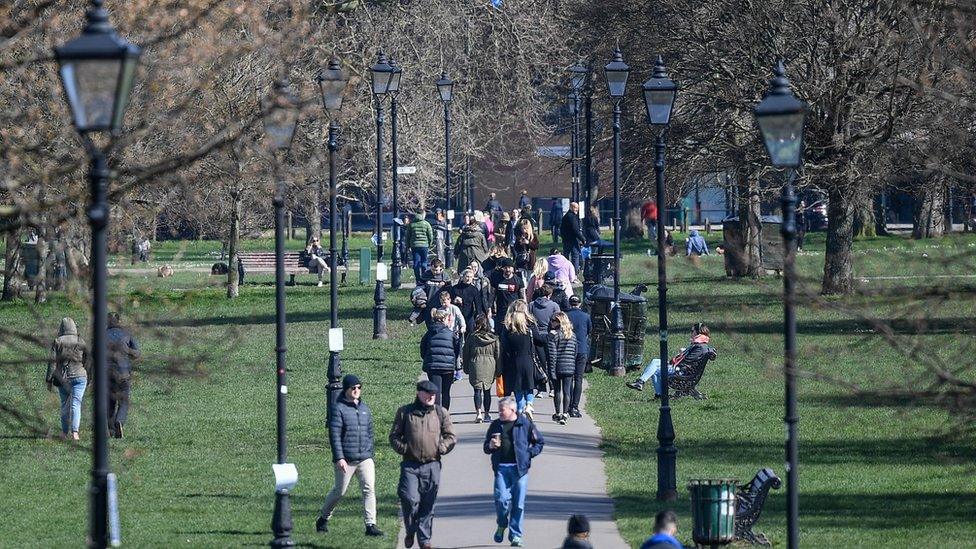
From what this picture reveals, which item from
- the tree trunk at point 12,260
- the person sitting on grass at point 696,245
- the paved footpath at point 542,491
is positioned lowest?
the paved footpath at point 542,491

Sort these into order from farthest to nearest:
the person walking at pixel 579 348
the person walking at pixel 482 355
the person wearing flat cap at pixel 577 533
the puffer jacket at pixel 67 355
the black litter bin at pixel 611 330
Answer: the black litter bin at pixel 611 330 < the person walking at pixel 579 348 < the person walking at pixel 482 355 < the puffer jacket at pixel 67 355 < the person wearing flat cap at pixel 577 533

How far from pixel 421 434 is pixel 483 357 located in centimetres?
679

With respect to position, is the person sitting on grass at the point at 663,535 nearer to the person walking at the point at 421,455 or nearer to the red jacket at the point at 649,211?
the person walking at the point at 421,455

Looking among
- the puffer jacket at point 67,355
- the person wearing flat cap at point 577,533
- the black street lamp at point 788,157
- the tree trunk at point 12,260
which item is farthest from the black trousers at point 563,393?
the person wearing flat cap at point 577,533

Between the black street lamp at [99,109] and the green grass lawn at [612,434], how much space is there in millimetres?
2380

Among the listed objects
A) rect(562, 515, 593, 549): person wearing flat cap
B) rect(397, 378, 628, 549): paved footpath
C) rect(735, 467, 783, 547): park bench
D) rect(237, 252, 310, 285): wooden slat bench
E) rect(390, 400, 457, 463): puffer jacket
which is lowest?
rect(397, 378, 628, 549): paved footpath

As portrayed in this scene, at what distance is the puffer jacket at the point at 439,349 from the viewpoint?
21.3 metres

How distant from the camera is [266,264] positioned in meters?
51.1

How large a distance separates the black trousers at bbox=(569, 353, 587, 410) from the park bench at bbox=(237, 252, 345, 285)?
25005mm

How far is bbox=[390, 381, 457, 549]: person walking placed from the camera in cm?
1477

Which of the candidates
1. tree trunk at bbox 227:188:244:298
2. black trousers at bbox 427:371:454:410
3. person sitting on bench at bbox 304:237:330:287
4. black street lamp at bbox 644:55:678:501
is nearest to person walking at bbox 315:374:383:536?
black street lamp at bbox 644:55:678:501

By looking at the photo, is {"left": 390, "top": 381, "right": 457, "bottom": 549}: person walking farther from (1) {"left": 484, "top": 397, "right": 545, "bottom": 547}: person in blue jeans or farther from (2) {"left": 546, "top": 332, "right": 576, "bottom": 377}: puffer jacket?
(2) {"left": 546, "top": 332, "right": 576, "bottom": 377}: puffer jacket

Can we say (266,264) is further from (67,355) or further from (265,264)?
(67,355)

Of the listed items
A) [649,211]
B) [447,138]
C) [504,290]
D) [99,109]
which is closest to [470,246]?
[504,290]
